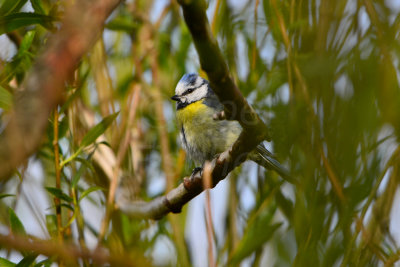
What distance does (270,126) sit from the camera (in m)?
1.02

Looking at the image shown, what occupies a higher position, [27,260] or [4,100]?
[4,100]

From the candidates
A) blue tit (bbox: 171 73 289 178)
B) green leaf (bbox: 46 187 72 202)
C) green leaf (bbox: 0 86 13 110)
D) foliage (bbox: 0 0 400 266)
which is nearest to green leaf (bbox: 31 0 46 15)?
foliage (bbox: 0 0 400 266)

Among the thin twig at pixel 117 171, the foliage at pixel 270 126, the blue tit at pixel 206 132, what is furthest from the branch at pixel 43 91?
the blue tit at pixel 206 132

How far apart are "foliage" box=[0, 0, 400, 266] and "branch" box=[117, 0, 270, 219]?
0.06m

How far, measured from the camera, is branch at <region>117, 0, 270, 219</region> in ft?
2.16

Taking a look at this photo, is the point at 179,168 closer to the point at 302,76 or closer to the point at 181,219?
the point at 181,219

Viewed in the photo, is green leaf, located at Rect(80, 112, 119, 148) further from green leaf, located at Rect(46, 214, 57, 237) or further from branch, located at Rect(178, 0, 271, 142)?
branch, located at Rect(178, 0, 271, 142)

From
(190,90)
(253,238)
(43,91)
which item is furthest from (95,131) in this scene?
(43,91)

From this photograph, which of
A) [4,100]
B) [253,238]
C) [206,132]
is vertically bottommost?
[253,238]

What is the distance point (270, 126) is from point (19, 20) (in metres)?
0.78

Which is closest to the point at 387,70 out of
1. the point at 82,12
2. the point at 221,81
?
the point at 221,81

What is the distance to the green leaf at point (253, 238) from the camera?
4.91ft

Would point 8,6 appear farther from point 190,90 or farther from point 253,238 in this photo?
point 190,90

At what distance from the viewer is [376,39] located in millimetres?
961
